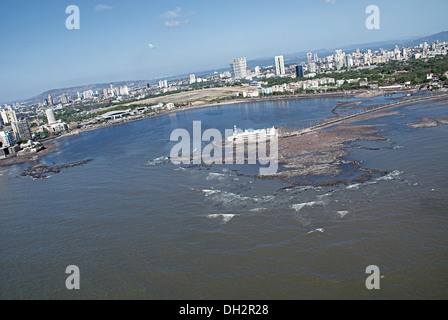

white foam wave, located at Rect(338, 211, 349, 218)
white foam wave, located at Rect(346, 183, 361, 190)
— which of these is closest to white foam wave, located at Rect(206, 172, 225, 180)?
white foam wave, located at Rect(346, 183, 361, 190)

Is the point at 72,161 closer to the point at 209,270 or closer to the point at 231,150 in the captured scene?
the point at 231,150

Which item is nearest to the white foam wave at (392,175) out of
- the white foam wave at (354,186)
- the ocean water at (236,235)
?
the ocean water at (236,235)

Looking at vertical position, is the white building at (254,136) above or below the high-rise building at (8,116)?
below

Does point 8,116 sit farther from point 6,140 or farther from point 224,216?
point 224,216

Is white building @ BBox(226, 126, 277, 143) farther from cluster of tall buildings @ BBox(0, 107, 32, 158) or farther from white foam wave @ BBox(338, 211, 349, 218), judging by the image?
cluster of tall buildings @ BBox(0, 107, 32, 158)

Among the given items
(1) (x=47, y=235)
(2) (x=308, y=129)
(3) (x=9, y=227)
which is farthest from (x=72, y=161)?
(2) (x=308, y=129)

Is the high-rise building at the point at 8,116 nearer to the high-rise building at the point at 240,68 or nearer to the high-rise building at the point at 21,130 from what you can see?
the high-rise building at the point at 21,130
